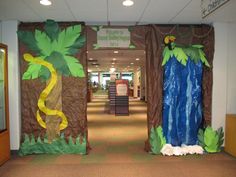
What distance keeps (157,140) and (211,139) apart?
1246 mm

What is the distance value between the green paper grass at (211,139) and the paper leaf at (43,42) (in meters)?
3.99

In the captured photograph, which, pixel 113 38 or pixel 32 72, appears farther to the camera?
pixel 113 38

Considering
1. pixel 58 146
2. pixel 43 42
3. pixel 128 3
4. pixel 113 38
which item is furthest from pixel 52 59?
pixel 128 3

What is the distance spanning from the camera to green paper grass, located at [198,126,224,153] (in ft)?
20.2

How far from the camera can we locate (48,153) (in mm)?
6098

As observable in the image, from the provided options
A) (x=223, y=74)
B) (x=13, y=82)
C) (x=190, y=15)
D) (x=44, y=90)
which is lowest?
(x=44, y=90)

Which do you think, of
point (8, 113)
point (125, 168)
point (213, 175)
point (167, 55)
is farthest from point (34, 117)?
point (213, 175)

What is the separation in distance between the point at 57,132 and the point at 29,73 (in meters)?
1.48

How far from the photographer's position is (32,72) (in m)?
6.07

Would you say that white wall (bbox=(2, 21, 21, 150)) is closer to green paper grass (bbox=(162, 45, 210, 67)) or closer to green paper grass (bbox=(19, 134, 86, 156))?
green paper grass (bbox=(19, 134, 86, 156))

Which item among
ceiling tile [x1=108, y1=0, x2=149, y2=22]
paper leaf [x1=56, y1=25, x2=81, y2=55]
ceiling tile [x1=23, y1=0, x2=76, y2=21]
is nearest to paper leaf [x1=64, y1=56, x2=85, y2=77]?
paper leaf [x1=56, y1=25, x2=81, y2=55]

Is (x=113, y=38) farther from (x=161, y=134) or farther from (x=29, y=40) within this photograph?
(x=161, y=134)

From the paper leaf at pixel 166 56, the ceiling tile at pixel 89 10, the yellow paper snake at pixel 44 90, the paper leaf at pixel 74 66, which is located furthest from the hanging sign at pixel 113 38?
the yellow paper snake at pixel 44 90

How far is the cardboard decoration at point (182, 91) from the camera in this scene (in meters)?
6.16
